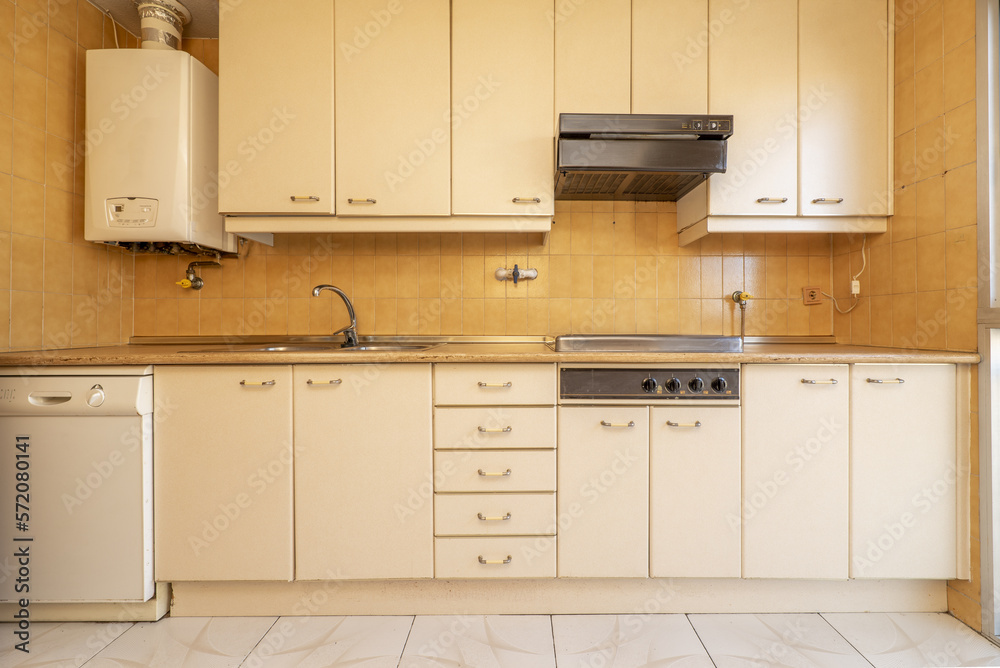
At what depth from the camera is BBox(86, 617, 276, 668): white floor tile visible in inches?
56.7

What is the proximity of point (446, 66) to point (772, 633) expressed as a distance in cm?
232

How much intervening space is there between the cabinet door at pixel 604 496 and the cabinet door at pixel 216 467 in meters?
0.94

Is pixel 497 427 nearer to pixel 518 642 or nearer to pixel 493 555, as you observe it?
pixel 493 555

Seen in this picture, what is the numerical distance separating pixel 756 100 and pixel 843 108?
343 mm

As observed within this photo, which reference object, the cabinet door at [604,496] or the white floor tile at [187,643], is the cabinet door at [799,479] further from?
the white floor tile at [187,643]

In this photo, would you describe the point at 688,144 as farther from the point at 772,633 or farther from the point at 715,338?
the point at 772,633

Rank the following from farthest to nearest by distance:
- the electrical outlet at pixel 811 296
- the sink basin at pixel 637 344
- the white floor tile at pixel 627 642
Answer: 1. the electrical outlet at pixel 811 296
2. the sink basin at pixel 637 344
3. the white floor tile at pixel 627 642

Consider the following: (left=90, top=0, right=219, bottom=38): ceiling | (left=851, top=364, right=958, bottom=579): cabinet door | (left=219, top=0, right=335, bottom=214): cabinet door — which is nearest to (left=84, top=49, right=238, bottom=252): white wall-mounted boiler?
(left=219, top=0, right=335, bottom=214): cabinet door

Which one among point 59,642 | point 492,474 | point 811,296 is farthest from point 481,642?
point 811,296

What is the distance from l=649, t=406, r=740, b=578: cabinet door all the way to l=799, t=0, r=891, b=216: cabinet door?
3.26ft

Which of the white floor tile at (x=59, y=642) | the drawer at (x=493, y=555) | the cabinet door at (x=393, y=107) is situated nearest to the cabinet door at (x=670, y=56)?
the cabinet door at (x=393, y=107)

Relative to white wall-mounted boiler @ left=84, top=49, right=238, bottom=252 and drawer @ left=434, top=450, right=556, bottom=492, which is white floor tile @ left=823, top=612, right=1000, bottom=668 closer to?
drawer @ left=434, top=450, right=556, bottom=492

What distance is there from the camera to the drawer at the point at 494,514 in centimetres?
162

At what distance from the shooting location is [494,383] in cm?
Result: 162
